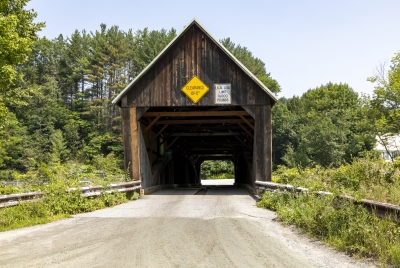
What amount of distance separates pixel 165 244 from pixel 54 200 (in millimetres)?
5234

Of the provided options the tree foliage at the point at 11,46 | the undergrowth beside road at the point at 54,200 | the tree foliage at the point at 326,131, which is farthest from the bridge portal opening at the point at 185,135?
the tree foliage at the point at 326,131

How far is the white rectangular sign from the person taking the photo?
17859mm

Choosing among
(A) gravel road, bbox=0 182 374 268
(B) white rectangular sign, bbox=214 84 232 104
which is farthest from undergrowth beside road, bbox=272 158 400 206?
(B) white rectangular sign, bbox=214 84 232 104

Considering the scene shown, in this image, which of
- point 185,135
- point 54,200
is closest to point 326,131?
point 185,135

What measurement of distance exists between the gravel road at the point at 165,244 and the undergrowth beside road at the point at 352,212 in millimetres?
313

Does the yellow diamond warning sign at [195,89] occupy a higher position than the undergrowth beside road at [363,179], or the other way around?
the yellow diamond warning sign at [195,89]

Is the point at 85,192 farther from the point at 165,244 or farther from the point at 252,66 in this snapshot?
the point at 252,66

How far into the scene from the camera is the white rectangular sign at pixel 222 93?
58.6ft

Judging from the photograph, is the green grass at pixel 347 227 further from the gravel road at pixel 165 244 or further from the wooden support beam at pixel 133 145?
the wooden support beam at pixel 133 145

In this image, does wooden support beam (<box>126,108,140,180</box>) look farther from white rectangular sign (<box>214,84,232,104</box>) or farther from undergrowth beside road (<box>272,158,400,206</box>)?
undergrowth beside road (<box>272,158,400,206</box>)

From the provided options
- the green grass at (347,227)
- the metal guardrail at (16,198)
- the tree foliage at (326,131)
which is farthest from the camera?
the tree foliage at (326,131)

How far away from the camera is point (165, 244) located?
286 inches

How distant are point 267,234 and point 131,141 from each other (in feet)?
35.1

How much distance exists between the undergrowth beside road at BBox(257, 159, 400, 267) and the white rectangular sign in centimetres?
621
